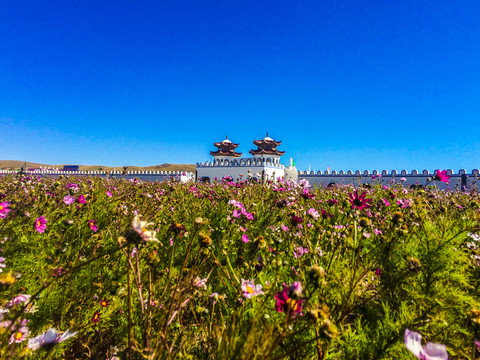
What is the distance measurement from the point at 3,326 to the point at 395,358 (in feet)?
5.03

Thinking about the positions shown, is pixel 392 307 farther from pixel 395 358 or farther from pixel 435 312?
pixel 395 358

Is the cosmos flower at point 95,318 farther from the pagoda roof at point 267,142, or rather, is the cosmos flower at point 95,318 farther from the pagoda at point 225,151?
the pagoda roof at point 267,142

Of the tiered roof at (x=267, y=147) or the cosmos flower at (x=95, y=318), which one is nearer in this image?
the cosmos flower at (x=95, y=318)

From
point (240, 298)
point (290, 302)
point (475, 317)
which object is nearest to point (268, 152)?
point (240, 298)

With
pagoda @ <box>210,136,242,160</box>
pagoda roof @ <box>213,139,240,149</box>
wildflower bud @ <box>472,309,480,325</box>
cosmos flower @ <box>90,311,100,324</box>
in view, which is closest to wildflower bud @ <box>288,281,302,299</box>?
wildflower bud @ <box>472,309,480,325</box>

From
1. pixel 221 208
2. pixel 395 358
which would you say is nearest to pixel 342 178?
pixel 221 208

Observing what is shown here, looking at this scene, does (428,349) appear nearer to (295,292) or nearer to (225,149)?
(295,292)

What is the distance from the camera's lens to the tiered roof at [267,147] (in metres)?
44.5

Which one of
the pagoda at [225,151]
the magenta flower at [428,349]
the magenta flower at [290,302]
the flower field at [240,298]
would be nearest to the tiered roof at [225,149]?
the pagoda at [225,151]

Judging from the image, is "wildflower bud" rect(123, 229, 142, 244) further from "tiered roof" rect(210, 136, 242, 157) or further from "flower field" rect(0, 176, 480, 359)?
"tiered roof" rect(210, 136, 242, 157)

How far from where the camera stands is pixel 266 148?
4566 cm

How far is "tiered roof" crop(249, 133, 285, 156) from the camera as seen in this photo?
146ft

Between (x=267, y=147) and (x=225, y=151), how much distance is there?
26.3 ft

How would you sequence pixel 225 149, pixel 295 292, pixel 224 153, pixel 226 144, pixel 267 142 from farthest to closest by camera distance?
pixel 267 142
pixel 225 149
pixel 226 144
pixel 224 153
pixel 295 292
